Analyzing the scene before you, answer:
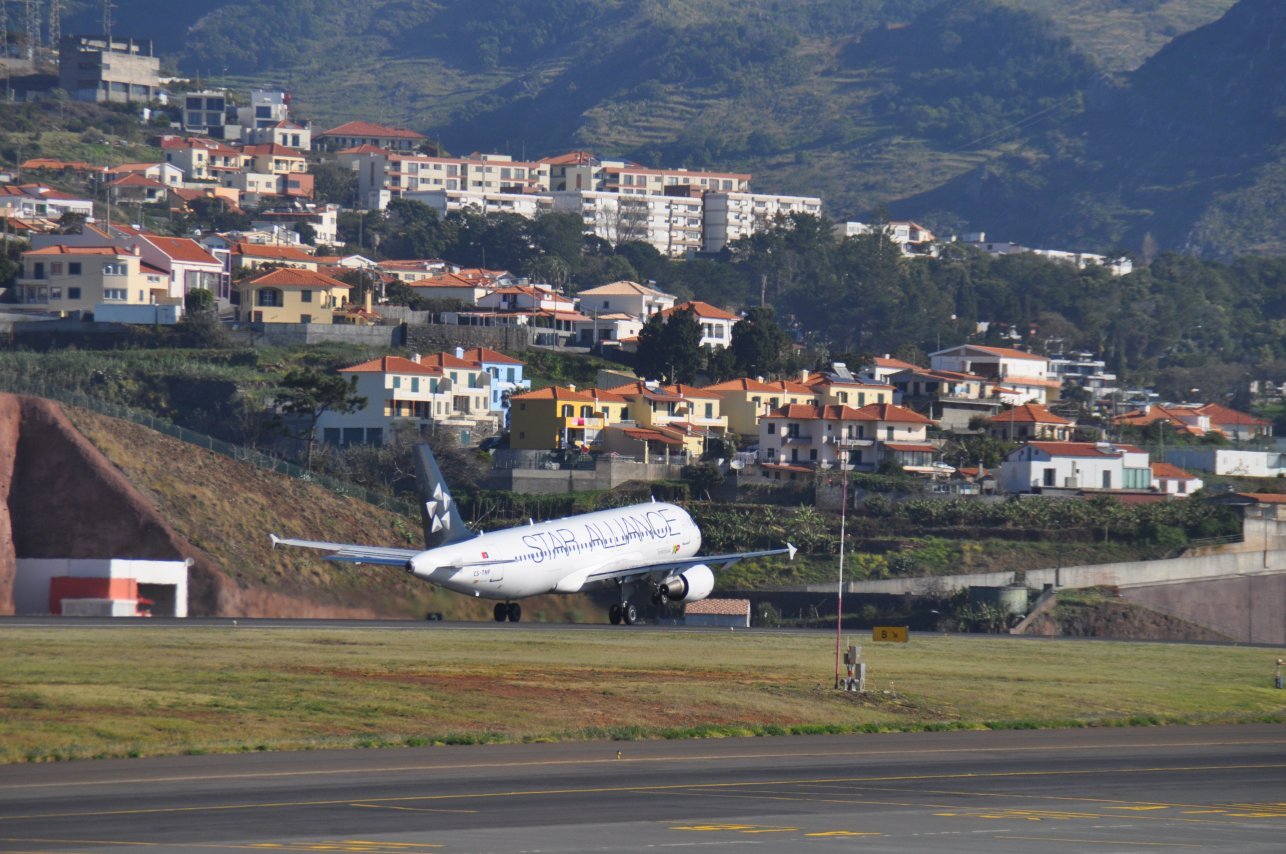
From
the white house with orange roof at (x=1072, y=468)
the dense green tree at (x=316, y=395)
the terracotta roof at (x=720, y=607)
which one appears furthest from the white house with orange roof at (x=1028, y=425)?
the terracotta roof at (x=720, y=607)

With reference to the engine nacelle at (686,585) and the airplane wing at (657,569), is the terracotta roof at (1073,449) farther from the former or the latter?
the engine nacelle at (686,585)

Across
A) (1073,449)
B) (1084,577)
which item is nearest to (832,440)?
(1073,449)

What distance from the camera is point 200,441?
94812 millimetres

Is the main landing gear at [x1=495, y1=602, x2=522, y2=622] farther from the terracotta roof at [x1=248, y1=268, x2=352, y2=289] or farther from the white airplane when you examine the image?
the terracotta roof at [x1=248, y1=268, x2=352, y2=289]

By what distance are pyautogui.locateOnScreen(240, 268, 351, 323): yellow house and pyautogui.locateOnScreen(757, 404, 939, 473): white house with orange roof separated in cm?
3912

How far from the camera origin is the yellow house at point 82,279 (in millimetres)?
159000

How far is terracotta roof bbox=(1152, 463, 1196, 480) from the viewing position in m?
138

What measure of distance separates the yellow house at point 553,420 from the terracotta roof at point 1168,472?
37413 millimetres

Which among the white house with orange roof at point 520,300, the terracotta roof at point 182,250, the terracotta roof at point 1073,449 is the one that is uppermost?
the terracotta roof at point 182,250

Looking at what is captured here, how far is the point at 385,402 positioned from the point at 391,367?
2.68 m

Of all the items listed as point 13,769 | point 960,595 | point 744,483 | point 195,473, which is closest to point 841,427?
point 744,483

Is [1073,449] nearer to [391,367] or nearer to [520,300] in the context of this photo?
[391,367]

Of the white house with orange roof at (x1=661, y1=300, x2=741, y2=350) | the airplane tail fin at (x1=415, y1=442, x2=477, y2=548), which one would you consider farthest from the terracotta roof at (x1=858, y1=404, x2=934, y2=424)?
the airplane tail fin at (x1=415, y1=442, x2=477, y2=548)

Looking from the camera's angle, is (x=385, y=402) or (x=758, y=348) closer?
(x=385, y=402)
